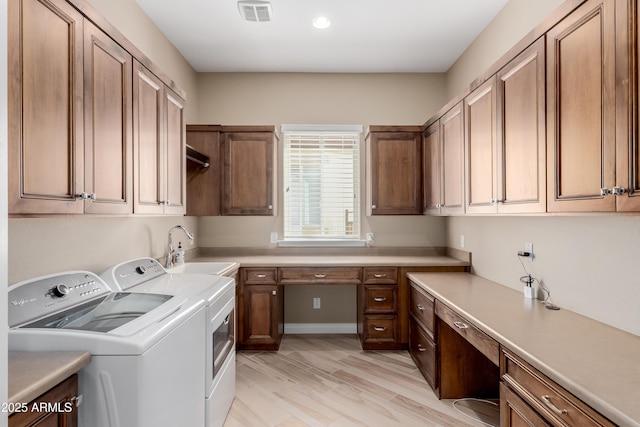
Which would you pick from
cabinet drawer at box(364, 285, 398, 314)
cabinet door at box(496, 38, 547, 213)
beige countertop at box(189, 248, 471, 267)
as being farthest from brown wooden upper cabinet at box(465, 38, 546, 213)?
cabinet drawer at box(364, 285, 398, 314)

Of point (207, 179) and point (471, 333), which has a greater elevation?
point (207, 179)

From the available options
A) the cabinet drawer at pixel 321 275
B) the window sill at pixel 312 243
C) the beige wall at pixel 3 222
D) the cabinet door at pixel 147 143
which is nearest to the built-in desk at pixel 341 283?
the cabinet drawer at pixel 321 275

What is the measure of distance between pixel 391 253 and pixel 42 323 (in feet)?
10.0

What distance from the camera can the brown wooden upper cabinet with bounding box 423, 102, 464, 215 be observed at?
254 centimetres

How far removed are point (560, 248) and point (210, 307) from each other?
6.57 ft

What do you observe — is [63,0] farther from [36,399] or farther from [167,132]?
[36,399]

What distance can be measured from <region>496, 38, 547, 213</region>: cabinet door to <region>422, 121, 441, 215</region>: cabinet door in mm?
1044

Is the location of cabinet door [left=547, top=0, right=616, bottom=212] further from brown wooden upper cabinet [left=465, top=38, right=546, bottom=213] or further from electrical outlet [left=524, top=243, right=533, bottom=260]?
electrical outlet [left=524, top=243, right=533, bottom=260]

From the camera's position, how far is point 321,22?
275 cm

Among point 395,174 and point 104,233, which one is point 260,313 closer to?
point 104,233

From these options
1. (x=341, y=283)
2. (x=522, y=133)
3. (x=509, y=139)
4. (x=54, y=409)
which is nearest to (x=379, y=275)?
(x=341, y=283)

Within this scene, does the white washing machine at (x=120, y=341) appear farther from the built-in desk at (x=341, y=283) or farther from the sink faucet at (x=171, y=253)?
the built-in desk at (x=341, y=283)

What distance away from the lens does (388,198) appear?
134 inches

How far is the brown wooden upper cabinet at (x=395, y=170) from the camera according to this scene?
11.1 feet
